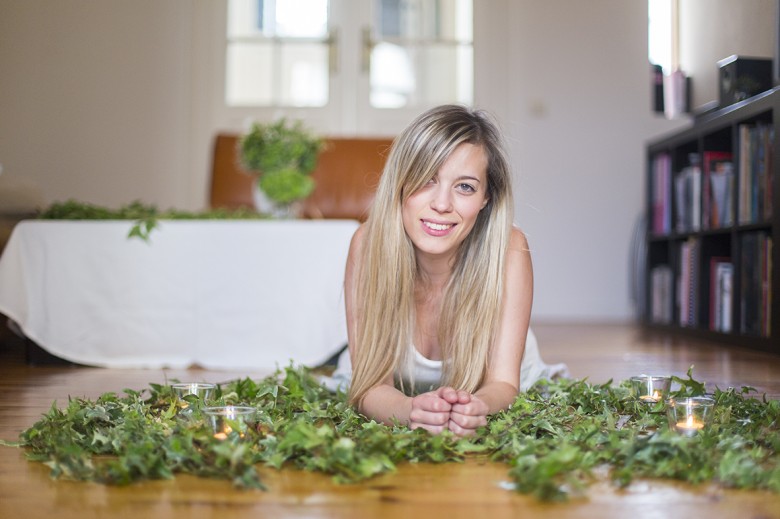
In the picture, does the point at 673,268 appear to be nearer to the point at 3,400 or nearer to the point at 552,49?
the point at 552,49

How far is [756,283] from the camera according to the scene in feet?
12.1

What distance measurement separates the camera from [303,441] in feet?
4.49

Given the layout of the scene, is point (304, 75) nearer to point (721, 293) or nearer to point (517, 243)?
point (721, 293)

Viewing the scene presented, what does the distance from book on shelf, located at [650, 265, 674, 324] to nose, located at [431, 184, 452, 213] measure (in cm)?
320

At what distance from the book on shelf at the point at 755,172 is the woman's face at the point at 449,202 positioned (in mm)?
2169

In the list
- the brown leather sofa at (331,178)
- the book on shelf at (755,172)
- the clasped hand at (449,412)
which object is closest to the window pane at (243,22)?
the brown leather sofa at (331,178)

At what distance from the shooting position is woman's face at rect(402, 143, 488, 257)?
178 centimetres

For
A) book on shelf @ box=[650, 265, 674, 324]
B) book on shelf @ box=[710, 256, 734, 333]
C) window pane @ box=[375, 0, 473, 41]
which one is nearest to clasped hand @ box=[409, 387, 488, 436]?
book on shelf @ box=[710, 256, 734, 333]

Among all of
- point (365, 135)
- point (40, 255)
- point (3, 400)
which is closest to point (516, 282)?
point (3, 400)

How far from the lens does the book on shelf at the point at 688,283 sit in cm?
433

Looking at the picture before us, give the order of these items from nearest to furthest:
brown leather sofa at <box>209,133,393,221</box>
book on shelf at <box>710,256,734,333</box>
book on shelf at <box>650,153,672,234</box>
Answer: book on shelf at <box>710,256,734,333</box>, book on shelf at <box>650,153,672,234</box>, brown leather sofa at <box>209,133,393,221</box>

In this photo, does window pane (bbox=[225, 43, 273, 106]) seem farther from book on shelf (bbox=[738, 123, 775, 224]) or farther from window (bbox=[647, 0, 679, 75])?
book on shelf (bbox=[738, 123, 775, 224])

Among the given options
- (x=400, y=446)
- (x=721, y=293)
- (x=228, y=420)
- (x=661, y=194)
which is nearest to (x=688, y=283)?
(x=721, y=293)

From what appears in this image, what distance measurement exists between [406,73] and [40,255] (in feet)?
10.9
